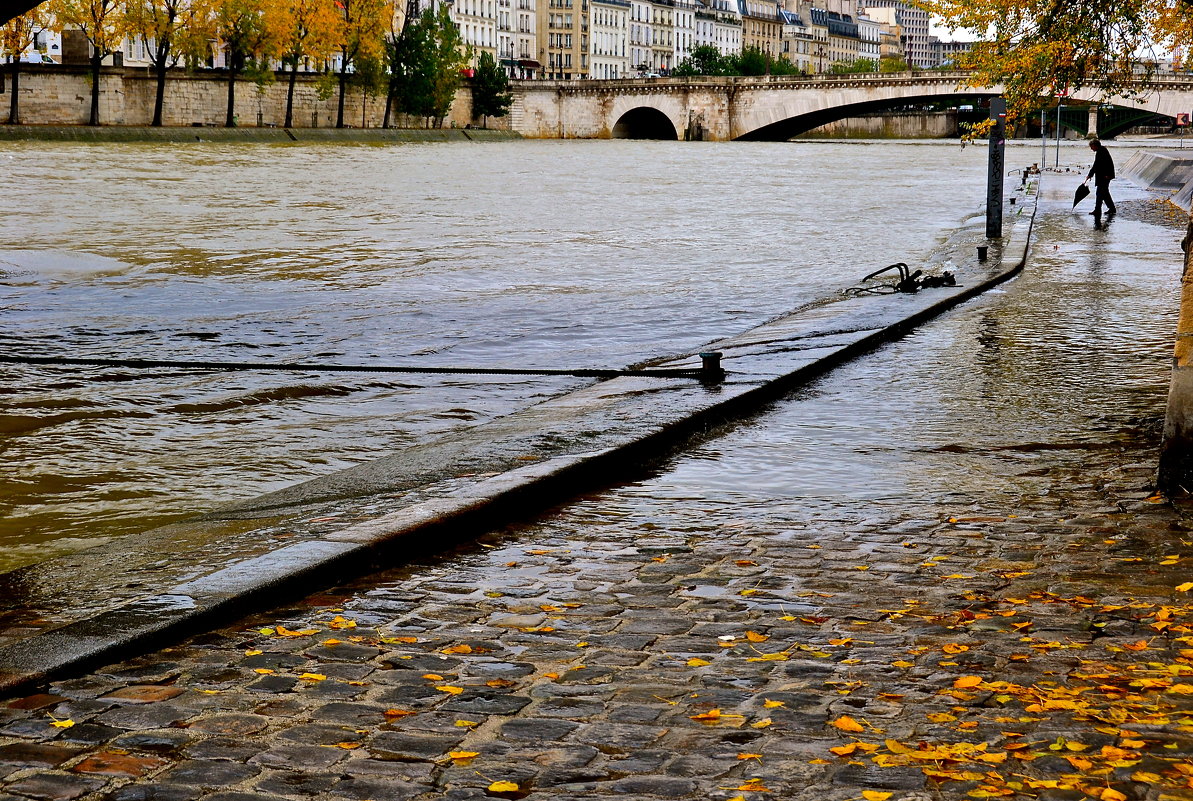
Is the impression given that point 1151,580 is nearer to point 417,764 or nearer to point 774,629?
point 774,629

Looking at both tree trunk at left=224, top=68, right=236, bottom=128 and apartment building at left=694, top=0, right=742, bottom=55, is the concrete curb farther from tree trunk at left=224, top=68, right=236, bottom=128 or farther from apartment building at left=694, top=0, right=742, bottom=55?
apartment building at left=694, top=0, right=742, bottom=55

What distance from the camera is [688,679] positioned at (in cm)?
380

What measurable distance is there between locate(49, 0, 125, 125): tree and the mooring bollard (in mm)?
56751

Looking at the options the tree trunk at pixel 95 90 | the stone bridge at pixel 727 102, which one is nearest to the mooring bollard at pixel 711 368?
the tree trunk at pixel 95 90

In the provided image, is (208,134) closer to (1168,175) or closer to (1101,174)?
(1168,175)

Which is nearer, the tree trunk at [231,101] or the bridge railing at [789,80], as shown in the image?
the tree trunk at [231,101]

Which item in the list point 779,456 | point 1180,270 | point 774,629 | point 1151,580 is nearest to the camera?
point 774,629

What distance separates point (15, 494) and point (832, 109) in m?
87.2

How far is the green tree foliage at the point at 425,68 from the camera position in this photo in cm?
8350

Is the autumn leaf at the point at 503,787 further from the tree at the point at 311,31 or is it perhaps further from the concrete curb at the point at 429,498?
the tree at the point at 311,31

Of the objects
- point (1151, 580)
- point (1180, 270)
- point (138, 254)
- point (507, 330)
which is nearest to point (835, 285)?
point (1180, 270)

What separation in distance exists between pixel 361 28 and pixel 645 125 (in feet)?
111

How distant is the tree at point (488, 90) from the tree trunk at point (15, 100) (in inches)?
1523

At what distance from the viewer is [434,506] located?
17.3 feet
